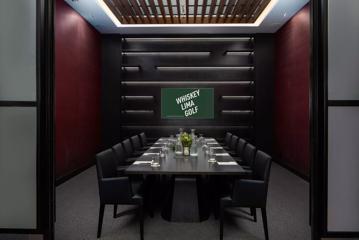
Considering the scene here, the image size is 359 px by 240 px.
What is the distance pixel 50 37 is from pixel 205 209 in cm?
250

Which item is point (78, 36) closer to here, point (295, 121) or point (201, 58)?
point (201, 58)

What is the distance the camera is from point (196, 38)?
668 centimetres

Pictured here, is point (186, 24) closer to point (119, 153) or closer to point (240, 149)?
point (240, 149)

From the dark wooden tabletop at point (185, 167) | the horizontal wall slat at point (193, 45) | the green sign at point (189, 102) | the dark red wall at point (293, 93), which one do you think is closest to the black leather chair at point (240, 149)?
the dark wooden tabletop at point (185, 167)

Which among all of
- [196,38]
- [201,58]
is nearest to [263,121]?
[201,58]

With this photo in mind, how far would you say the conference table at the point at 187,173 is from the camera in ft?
8.63

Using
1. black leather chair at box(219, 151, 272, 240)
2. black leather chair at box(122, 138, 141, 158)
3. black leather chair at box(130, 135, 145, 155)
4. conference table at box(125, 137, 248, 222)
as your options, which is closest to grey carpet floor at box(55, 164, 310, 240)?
conference table at box(125, 137, 248, 222)

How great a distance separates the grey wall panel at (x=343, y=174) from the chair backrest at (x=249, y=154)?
1089 mm

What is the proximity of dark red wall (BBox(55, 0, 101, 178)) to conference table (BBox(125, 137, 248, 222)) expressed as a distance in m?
2.10

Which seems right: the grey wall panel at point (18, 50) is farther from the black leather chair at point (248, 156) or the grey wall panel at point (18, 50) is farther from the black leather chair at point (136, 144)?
the black leather chair at point (248, 156)

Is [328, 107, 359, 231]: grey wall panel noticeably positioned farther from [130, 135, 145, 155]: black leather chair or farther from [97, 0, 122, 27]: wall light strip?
[97, 0, 122, 27]: wall light strip

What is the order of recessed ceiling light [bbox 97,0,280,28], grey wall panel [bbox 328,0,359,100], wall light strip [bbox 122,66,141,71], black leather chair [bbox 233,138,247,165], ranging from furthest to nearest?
wall light strip [bbox 122,66,141,71] < recessed ceiling light [bbox 97,0,280,28] < black leather chair [bbox 233,138,247,165] < grey wall panel [bbox 328,0,359,100]

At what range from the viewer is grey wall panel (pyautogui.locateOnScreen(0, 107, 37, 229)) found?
2.36m

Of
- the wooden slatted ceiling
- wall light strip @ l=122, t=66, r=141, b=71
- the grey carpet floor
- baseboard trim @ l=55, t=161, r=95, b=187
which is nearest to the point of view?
the grey carpet floor
